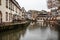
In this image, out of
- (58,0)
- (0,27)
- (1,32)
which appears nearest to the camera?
(0,27)

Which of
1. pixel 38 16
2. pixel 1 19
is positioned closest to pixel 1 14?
pixel 1 19

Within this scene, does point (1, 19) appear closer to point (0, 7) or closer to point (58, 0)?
point (0, 7)

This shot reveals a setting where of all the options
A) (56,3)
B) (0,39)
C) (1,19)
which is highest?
(56,3)

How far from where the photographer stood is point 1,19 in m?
26.4

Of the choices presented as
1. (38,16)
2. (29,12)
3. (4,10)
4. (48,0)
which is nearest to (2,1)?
(4,10)

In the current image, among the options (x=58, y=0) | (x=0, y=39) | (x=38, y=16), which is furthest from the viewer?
(x=38, y=16)

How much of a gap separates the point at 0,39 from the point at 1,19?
461 inches

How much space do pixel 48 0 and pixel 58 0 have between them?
131cm

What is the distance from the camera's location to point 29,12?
136 m

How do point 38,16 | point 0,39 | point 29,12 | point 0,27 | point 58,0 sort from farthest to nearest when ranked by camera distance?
point 29,12
point 38,16
point 58,0
point 0,27
point 0,39

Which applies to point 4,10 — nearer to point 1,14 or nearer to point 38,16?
point 1,14

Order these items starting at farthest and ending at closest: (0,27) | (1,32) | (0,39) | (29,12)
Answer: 1. (29,12)
2. (1,32)
3. (0,27)
4. (0,39)

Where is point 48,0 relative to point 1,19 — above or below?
above

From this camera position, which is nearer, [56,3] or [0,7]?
[56,3]
